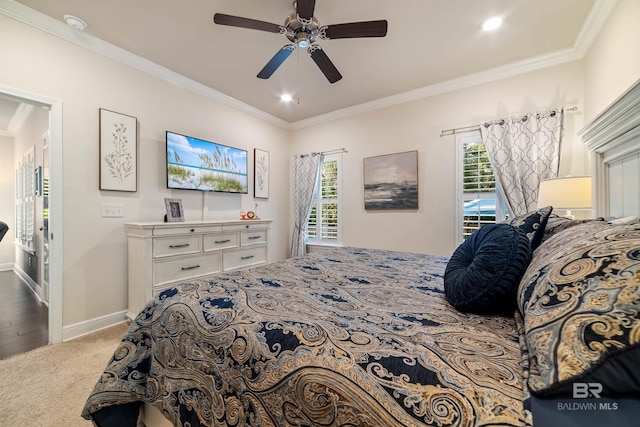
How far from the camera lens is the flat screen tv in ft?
9.87

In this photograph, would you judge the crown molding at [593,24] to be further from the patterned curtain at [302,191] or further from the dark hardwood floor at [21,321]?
the dark hardwood floor at [21,321]

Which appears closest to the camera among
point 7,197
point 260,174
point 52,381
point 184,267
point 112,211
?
point 52,381

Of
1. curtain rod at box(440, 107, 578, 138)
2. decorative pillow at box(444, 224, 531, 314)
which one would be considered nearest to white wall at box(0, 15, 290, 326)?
decorative pillow at box(444, 224, 531, 314)

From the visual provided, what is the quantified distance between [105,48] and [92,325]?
8.92 feet

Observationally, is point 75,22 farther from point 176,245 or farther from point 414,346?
point 414,346

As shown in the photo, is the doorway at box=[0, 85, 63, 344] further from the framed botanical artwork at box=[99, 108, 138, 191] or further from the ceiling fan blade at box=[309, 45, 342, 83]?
the ceiling fan blade at box=[309, 45, 342, 83]

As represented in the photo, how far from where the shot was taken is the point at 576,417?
0.48 meters

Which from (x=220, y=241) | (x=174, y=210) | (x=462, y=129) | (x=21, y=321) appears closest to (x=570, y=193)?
(x=462, y=129)

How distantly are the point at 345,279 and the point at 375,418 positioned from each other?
95cm

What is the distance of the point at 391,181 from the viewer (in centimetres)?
365

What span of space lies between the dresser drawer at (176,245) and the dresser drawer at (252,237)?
60 cm

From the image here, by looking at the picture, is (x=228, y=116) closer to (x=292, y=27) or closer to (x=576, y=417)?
(x=292, y=27)

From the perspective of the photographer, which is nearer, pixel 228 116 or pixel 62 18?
pixel 62 18

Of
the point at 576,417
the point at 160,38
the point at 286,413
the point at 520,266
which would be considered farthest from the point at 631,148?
the point at 160,38
